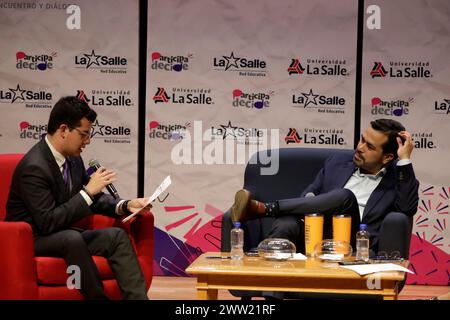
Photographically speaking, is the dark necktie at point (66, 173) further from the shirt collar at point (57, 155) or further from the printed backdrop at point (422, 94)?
the printed backdrop at point (422, 94)

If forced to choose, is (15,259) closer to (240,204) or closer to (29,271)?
(29,271)

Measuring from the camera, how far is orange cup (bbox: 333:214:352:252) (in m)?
3.93

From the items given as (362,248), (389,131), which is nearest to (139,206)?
(362,248)

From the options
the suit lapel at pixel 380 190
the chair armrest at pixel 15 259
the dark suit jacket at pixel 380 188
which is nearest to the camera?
the chair armrest at pixel 15 259

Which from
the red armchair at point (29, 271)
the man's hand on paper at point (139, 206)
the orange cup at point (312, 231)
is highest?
the man's hand on paper at point (139, 206)

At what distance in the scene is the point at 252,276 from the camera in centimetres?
340

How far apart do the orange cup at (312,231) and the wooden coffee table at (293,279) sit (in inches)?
15.7

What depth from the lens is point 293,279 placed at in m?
3.39

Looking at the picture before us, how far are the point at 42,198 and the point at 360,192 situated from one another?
74.1 inches

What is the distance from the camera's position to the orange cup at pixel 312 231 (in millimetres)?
3891

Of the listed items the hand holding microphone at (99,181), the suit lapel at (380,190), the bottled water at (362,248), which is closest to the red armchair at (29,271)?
Result: the hand holding microphone at (99,181)
